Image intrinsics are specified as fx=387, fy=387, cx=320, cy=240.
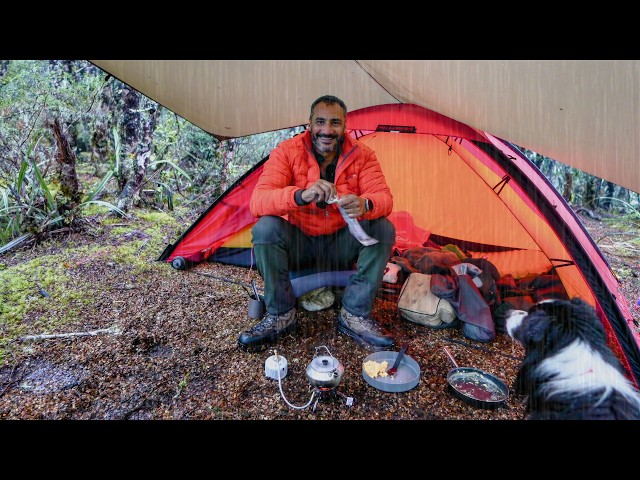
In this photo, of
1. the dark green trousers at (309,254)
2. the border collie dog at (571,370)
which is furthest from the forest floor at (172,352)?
the border collie dog at (571,370)

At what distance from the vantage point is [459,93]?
226cm

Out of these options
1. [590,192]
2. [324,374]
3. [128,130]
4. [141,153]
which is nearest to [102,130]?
[128,130]

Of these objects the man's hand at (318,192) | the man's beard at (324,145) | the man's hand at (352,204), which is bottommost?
the man's hand at (352,204)

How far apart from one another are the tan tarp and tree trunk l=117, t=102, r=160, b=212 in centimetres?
191

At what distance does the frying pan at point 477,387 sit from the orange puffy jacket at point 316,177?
1060mm

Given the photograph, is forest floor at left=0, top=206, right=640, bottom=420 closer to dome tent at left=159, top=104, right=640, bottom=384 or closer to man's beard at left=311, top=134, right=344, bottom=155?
dome tent at left=159, top=104, right=640, bottom=384

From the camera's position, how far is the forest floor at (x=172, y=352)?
1926 mm

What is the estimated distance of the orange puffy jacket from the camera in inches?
101

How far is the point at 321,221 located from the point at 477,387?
1389 millimetres

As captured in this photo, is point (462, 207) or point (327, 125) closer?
point (327, 125)

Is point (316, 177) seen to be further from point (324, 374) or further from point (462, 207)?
point (462, 207)

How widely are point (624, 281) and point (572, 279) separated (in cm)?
146

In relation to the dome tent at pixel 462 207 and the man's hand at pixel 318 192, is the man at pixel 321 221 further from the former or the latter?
the dome tent at pixel 462 207

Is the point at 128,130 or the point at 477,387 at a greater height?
the point at 128,130
